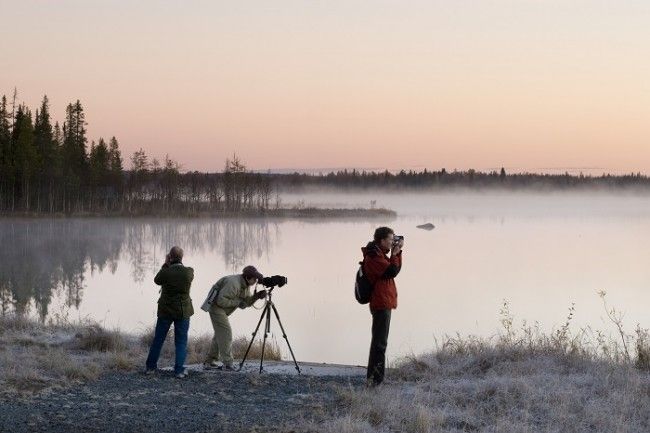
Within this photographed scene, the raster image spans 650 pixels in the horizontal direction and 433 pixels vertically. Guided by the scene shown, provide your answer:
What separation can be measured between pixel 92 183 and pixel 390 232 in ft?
264

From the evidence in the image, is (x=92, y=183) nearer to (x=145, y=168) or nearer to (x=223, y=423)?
(x=145, y=168)

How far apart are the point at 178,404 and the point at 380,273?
260 centimetres

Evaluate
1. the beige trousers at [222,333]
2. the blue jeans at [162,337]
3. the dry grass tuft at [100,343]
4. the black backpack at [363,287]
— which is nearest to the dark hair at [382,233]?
the black backpack at [363,287]

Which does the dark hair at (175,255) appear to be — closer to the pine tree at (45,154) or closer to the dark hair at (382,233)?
the dark hair at (382,233)

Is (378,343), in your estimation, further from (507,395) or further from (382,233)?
(507,395)

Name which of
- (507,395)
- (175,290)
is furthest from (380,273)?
(175,290)

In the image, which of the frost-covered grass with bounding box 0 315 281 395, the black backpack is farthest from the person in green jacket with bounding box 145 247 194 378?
the black backpack

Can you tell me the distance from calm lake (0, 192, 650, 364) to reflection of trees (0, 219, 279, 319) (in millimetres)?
59

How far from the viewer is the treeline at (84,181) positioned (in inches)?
3137

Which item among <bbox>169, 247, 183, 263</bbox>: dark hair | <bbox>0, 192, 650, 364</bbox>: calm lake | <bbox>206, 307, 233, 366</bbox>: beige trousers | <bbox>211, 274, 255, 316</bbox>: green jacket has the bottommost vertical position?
<bbox>0, 192, 650, 364</bbox>: calm lake

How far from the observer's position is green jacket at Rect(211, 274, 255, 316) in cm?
1105

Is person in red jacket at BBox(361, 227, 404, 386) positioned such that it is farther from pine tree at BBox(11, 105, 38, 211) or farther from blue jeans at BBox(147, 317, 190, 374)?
pine tree at BBox(11, 105, 38, 211)

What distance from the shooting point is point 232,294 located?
1109 centimetres

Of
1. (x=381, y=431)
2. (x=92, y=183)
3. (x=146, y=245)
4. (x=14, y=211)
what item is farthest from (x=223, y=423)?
(x=92, y=183)
